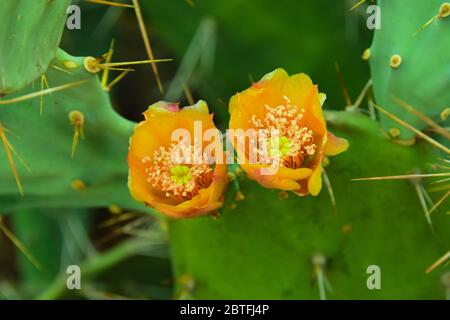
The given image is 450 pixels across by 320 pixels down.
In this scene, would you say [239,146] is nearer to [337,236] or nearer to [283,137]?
[283,137]

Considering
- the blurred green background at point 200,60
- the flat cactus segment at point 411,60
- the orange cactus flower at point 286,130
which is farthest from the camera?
the blurred green background at point 200,60

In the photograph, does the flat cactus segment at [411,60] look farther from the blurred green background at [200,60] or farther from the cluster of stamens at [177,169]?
the blurred green background at [200,60]

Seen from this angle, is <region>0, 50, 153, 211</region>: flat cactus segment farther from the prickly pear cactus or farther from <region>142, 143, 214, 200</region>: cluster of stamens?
<region>142, 143, 214, 200</region>: cluster of stamens

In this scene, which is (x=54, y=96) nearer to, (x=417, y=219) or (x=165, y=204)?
(x=165, y=204)

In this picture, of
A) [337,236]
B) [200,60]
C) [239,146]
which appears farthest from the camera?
[200,60]

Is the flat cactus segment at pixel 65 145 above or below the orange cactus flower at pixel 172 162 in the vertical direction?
above

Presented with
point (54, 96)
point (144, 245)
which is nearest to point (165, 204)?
point (54, 96)

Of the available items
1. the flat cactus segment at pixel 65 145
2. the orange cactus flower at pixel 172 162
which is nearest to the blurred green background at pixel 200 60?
the flat cactus segment at pixel 65 145

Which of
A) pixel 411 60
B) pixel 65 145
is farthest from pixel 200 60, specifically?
pixel 411 60
